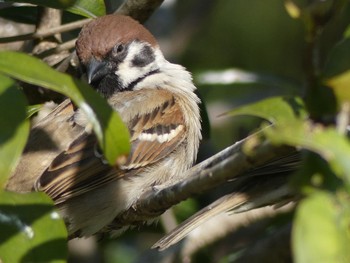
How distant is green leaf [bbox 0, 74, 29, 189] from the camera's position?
70.0 inches

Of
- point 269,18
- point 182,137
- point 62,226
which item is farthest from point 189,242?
point 269,18

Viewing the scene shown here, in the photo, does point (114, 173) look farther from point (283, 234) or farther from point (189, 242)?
point (283, 234)

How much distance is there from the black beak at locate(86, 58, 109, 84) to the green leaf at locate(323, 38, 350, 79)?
1920mm

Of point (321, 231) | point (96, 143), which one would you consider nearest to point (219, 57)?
point (96, 143)

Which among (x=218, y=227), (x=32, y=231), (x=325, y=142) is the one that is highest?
(x=325, y=142)

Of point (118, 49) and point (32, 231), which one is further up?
point (32, 231)

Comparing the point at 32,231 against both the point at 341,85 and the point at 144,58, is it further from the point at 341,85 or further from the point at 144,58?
the point at 144,58

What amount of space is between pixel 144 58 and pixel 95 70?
41 centimetres

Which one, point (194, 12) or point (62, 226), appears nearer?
point (62, 226)

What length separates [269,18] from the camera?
6.63 m

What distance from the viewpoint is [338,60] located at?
6.04 ft

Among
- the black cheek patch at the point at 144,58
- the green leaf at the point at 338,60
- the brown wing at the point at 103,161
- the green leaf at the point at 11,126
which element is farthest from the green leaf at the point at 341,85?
the black cheek patch at the point at 144,58

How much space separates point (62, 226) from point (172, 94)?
179 centimetres

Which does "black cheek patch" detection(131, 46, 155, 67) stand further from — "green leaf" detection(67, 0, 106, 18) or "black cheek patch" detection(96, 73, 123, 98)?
"green leaf" detection(67, 0, 106, 18)
